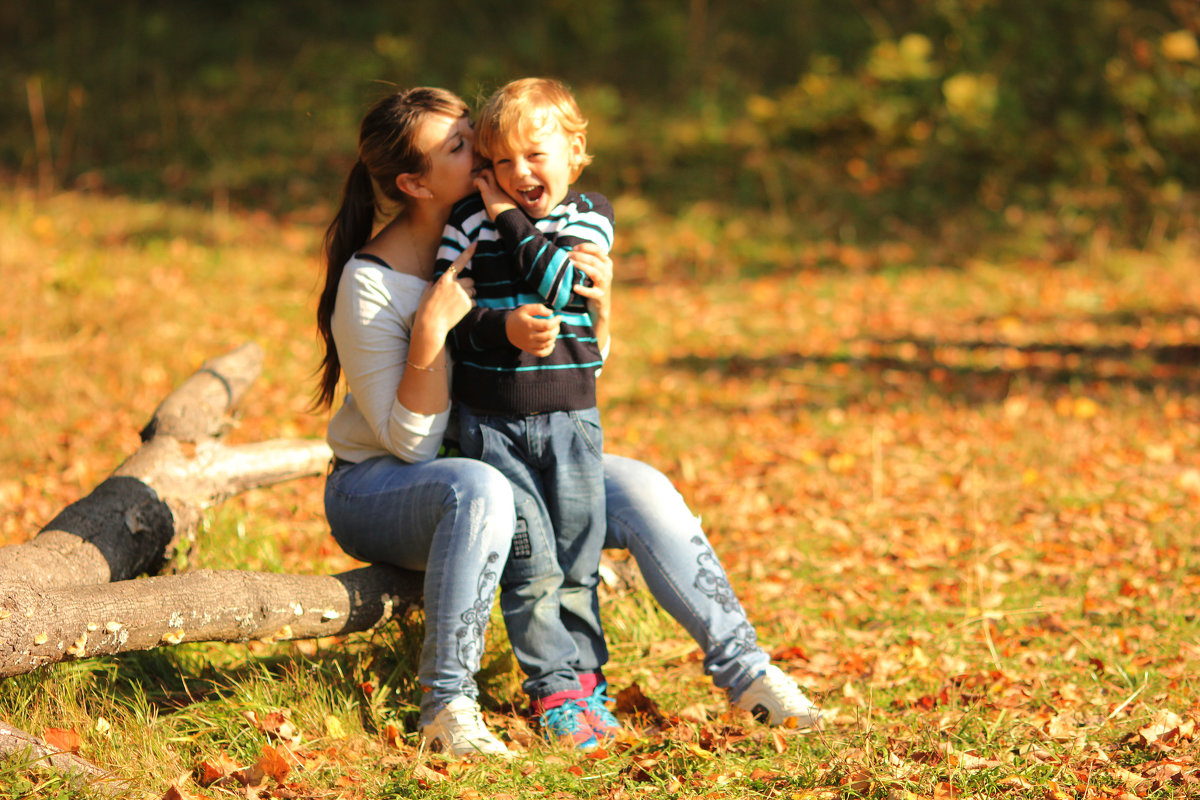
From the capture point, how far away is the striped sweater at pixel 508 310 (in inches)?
115

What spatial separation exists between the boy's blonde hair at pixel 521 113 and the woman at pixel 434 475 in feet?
0.43

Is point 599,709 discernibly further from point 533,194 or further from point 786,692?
point 533,194

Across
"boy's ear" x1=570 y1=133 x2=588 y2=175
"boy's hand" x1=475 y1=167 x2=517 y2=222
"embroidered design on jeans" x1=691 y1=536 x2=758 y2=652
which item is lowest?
"embroidered design on jeans" x1=691 y1=536 x2=758 y2=652

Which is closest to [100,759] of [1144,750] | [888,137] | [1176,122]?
[1144,750]

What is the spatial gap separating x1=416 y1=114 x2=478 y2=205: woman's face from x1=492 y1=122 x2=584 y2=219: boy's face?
11 cm

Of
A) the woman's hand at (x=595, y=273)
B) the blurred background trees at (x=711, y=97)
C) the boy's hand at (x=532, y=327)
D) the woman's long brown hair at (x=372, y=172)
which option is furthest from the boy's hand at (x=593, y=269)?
the blurred background trees at (x=711, y=97)

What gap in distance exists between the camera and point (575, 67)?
13359 millimetres

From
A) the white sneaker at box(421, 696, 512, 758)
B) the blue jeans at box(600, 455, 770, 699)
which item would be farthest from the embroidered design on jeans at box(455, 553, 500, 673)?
the blue jeans at box(600, 455, 770, 699)

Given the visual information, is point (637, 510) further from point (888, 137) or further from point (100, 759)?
point (888, 137)

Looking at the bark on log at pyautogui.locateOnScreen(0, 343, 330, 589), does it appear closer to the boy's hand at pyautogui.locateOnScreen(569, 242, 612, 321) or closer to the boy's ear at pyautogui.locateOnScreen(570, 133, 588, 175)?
the boy's hand at pyautogui.locateOnScreen(569, 242, 612, 321)

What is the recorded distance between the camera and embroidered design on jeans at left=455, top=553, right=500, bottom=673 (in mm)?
2850

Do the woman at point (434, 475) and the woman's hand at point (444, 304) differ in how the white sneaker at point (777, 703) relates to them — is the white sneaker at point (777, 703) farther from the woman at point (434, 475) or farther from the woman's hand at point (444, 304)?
the woman's hand at point (444, 304)

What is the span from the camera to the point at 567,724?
2.95 m

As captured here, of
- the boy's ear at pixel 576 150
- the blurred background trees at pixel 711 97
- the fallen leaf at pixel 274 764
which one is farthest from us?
the blurred background trees at pixel 711 97
